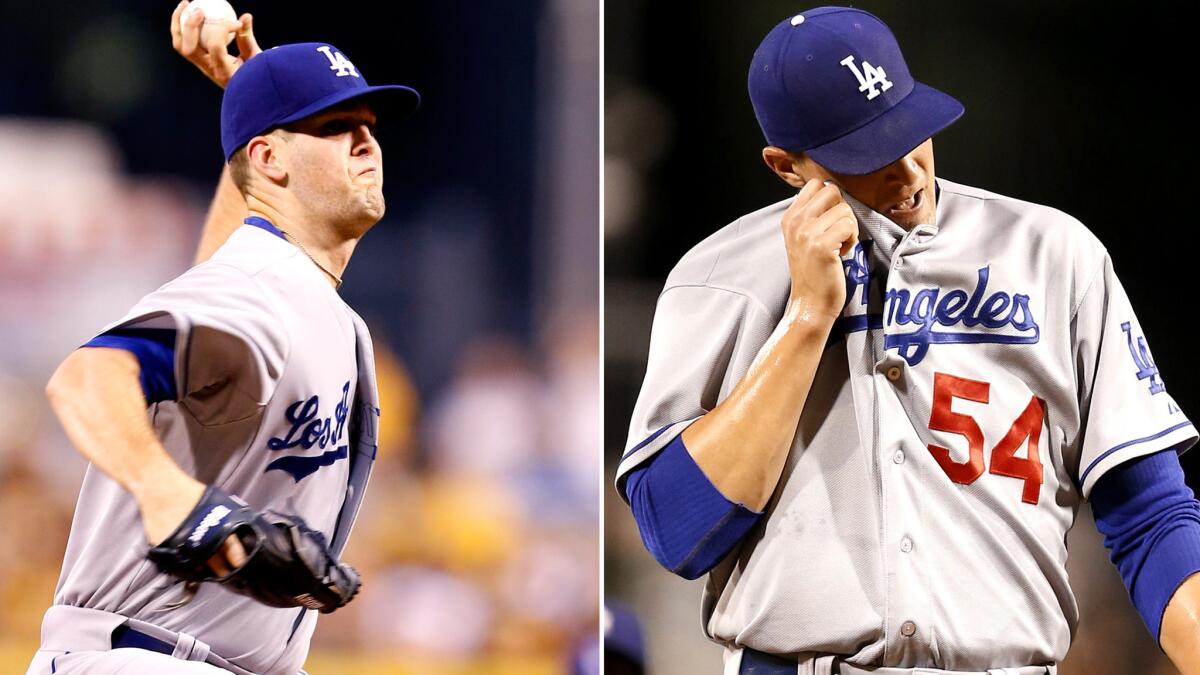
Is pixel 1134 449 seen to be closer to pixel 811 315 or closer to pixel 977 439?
pixel 977 439

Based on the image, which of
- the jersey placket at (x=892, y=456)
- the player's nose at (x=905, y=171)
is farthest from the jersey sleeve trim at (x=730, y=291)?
the player's nose at (x=905, y=171)

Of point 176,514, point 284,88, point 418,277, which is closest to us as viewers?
point 176,514

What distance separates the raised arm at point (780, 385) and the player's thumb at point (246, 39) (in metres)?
1.11

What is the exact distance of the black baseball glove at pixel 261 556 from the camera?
1.53m

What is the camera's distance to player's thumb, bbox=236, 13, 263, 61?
81.0 inches

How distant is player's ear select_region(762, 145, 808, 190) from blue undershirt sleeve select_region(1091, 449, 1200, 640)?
504 mm

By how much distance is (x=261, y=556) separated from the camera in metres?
1.60

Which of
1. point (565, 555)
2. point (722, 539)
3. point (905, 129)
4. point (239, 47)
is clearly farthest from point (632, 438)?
point (239, 47)

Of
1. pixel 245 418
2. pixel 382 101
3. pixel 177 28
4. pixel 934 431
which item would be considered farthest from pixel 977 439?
pixel 177 28

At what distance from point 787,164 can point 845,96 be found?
13cm

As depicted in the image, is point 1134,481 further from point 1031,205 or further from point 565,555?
point 565,555

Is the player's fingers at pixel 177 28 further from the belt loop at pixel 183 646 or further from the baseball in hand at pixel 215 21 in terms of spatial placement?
the belt loop at pixel 183 646

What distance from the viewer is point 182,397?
1.74 meters

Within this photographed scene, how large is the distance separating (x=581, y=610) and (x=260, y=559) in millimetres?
812
